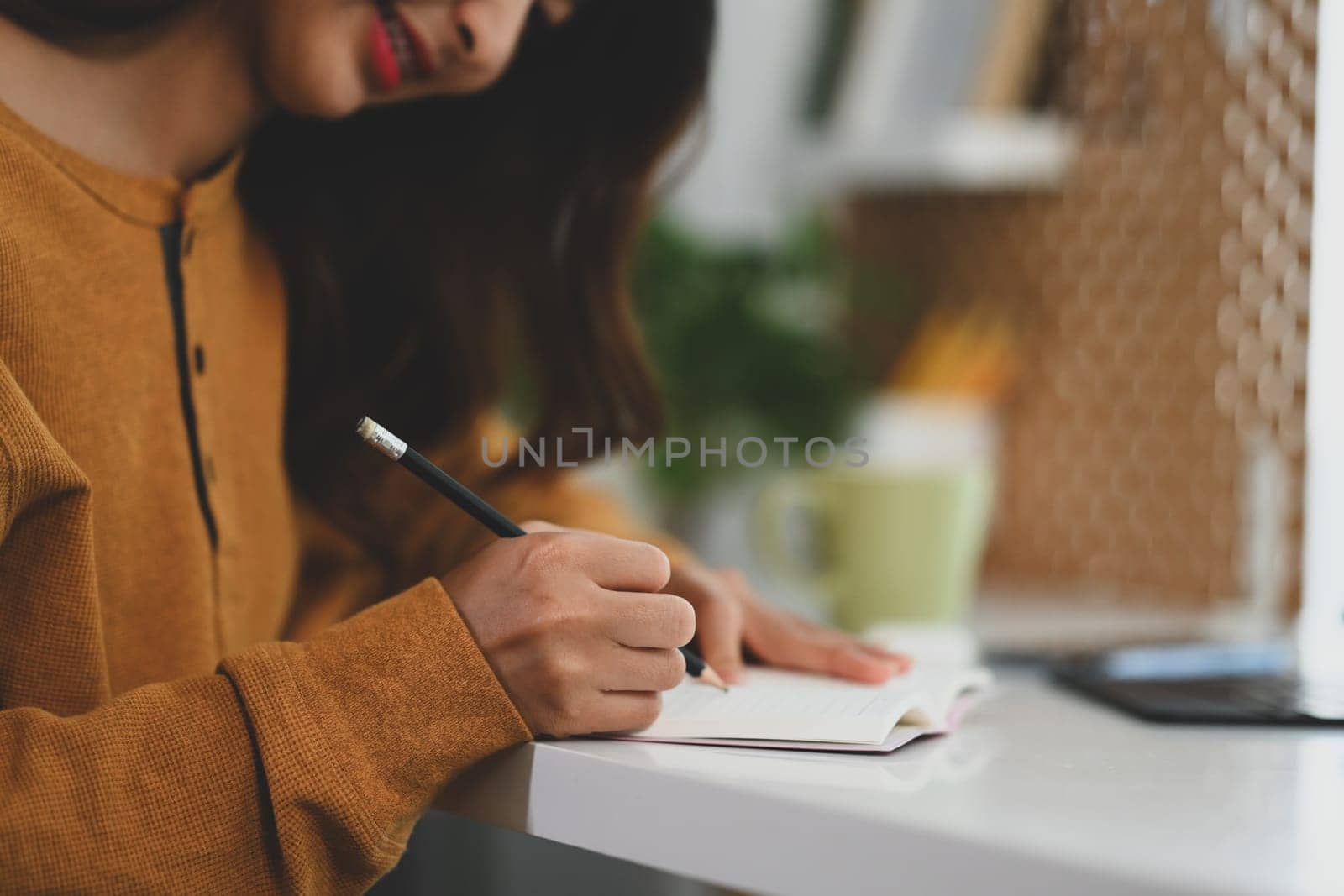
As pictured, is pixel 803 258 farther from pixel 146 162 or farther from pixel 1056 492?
pixel 146 162

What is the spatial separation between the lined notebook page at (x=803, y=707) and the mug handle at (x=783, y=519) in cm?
33

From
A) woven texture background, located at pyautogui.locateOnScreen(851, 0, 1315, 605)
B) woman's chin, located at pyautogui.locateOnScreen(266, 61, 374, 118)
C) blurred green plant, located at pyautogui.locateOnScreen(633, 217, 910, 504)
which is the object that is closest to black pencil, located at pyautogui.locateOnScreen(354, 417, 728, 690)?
woman's chin, located at pyautogui.locateOnScreen(266, 61, 374, 118)

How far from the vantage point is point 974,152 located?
1237mm

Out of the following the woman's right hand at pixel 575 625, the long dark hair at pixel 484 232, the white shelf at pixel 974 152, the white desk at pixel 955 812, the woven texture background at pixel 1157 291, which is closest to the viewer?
the white desk at pixel 955 812

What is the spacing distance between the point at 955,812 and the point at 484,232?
0.65 m

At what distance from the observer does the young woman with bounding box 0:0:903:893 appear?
42 centimetres

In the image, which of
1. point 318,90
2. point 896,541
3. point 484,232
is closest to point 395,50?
point 318,90

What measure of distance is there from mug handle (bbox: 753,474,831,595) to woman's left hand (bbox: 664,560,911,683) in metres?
0.29

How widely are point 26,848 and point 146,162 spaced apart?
399 mm

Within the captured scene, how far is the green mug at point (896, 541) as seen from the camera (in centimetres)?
86

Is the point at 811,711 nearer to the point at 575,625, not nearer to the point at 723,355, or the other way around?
the point at 575,625

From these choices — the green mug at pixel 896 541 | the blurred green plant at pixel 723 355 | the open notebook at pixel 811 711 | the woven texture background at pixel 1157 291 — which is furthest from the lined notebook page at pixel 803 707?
the blurred green plant at pixel 723 355

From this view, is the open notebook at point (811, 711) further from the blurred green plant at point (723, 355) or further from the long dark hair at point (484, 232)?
the blurred green plant at point (723, 355)

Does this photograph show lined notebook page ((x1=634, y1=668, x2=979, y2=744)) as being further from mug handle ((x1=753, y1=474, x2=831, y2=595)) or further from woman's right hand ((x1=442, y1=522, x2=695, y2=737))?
mug handle ((x1=753, y1=474, x2=831, y2=595))
